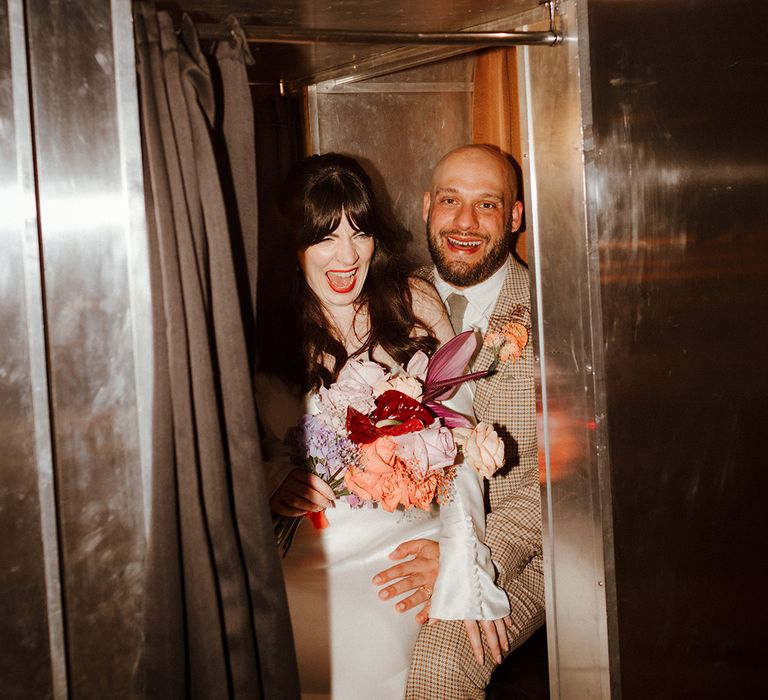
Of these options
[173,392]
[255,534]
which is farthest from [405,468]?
[173,392]

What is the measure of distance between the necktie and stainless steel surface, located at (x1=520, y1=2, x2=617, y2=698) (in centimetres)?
63

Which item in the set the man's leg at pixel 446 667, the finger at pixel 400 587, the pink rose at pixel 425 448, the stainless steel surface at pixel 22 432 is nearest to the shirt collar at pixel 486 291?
the pink rose at pixel 425 448

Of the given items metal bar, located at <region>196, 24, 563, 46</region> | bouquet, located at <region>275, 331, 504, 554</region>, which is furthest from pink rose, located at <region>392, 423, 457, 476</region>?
metal bar, located at <region>196, 24, 563, 46</region>

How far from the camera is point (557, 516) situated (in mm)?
2104

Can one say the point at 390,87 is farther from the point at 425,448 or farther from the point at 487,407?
the point at 425,448

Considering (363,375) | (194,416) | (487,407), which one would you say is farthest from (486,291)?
(194,416)

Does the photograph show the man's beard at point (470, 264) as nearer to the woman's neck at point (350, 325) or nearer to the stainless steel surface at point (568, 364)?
the woman's neck at point (350, 325)

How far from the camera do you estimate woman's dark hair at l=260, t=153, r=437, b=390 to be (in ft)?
8.07

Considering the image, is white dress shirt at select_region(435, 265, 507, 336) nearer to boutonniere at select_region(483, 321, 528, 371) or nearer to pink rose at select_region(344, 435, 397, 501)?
boutonniere at select_region(483, 321, 528, 371)

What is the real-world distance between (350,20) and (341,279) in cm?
79

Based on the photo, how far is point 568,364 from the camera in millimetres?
2041

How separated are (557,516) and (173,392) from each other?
3.67 feet

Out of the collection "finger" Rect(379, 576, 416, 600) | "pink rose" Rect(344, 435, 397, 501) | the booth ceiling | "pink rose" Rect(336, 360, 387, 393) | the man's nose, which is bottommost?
"finger" Rect(379, 576, 416, 600)

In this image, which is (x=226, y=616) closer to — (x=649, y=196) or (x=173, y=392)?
(x=173, y=392)
